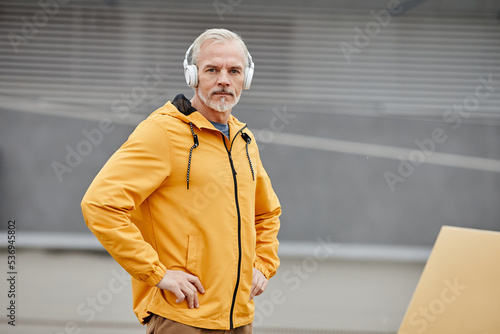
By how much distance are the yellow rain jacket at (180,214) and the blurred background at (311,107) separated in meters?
2.76

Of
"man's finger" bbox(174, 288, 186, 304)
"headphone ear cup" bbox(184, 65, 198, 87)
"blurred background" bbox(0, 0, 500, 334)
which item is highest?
"blurred background" bbox(0, 0, 500, 334)

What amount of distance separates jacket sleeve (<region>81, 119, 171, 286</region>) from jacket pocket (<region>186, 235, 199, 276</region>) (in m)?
0.09

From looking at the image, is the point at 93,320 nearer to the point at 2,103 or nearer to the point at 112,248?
the point at 2,103

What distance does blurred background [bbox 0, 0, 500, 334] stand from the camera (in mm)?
4629

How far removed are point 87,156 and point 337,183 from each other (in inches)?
86.5

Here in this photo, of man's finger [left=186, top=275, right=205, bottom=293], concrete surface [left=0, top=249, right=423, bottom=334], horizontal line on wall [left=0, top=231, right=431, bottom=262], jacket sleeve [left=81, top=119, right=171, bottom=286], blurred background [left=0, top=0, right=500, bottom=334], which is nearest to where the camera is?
jacket sleeve [left=81, top=119, right=171, bottom=286]

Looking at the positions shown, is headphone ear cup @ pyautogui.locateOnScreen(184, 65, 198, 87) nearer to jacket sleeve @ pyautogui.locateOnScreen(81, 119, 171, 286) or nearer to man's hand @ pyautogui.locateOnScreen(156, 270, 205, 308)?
jacket sleeve @ pyautogui.locateOnScreen(81, 119, 171, 286)

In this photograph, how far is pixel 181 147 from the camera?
172cm

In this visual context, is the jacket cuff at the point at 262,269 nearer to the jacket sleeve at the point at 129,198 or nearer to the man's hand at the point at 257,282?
the man's hand at the point at 257,282

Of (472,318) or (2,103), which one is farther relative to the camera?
(2,103)

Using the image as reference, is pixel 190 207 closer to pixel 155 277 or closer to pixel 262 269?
pixel 155 277

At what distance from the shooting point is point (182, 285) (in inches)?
66.2

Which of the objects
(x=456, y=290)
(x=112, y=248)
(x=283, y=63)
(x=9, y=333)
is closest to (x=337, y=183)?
(x=283, y=63)

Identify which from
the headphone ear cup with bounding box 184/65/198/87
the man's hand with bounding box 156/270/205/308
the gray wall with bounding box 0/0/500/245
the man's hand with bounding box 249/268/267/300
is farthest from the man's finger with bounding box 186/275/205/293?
the gray wall with bounding box 0/0/500/245
